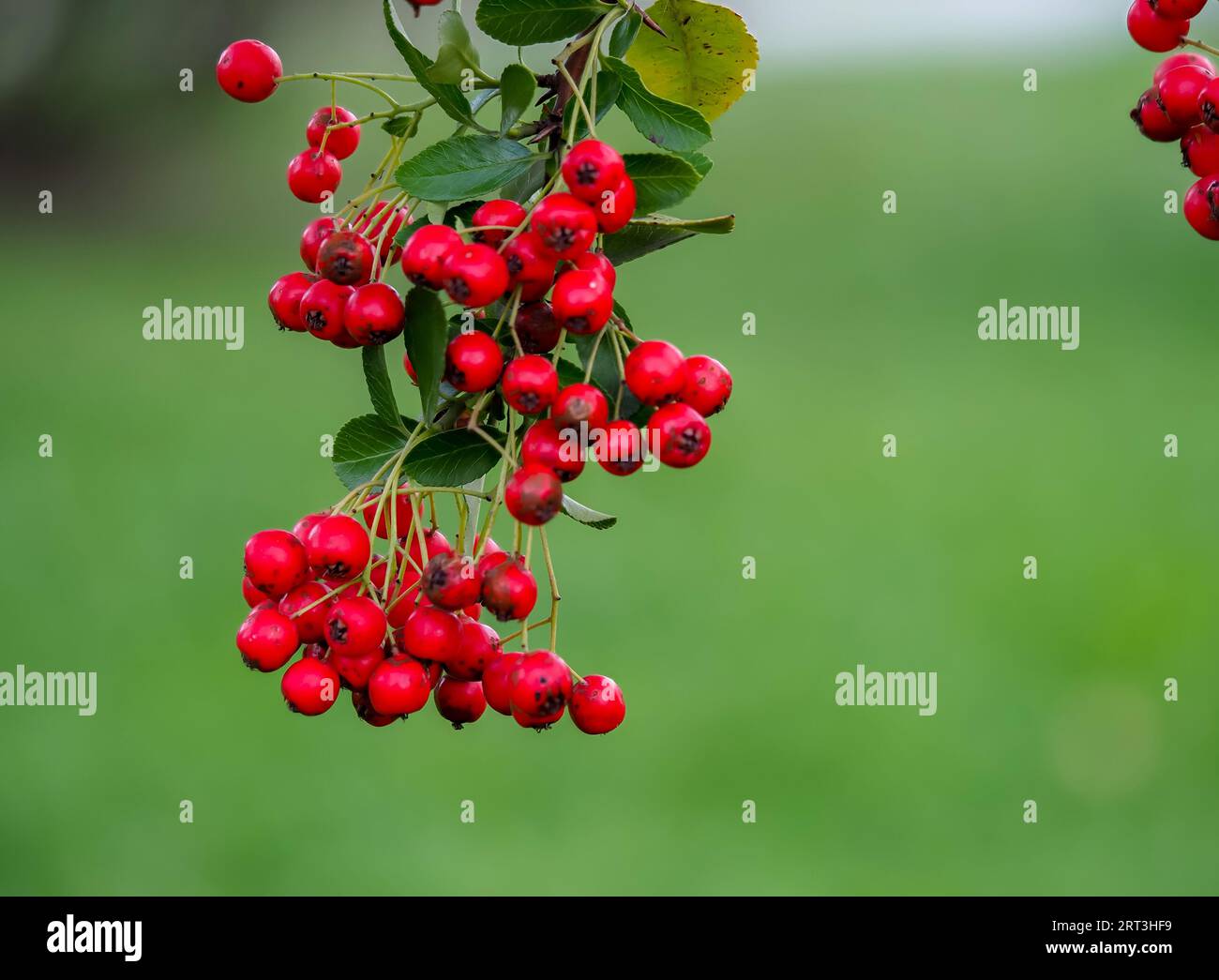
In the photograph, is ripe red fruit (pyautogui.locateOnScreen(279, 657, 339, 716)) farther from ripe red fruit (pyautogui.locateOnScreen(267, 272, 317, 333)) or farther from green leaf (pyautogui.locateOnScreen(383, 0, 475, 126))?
green leaf (pyautogui.locateOnScreen(383, 0, 475, 126))

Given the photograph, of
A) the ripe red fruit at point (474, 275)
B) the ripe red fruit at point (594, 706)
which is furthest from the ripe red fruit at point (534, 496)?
the ripe red fruit at point (594, 706)

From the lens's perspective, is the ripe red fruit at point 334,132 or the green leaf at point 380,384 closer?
the green leaf at point 380,384

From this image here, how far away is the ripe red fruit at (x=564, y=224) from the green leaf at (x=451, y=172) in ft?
0.35

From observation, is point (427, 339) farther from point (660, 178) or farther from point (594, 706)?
point (594, 706)

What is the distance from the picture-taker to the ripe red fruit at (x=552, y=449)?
1.01 m

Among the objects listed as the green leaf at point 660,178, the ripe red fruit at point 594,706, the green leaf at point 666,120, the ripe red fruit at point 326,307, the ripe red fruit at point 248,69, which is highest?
the ripe red fruit at point 248,69

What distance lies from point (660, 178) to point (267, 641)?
1.56ft

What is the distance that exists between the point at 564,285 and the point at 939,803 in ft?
12.6

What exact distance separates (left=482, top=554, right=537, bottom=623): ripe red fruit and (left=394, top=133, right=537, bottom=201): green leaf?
0.29 m

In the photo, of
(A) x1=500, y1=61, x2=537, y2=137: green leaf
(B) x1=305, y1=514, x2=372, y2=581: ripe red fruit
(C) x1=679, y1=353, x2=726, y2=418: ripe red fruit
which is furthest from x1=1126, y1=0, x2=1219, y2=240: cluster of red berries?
(B) x1=305, y1=514, x2=372, y2=581: ripe red fruit

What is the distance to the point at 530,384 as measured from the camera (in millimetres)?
991

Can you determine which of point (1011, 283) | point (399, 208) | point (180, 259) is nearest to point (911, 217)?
point (1011, 283)

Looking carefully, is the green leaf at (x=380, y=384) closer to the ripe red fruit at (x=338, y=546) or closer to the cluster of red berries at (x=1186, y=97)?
the ripe red fruit at (x=338, y=546)

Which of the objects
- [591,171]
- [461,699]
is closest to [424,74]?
[591,171]
